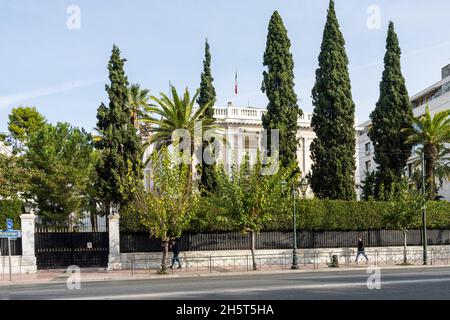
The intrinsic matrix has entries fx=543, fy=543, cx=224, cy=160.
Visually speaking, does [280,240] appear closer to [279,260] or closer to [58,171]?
[279,260]

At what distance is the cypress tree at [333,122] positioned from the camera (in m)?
36.4

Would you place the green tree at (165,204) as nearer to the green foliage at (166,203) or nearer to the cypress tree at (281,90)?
the green foliage at (166,203)

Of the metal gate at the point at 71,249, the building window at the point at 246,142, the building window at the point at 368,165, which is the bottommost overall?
the metal gate at the point at 71,249

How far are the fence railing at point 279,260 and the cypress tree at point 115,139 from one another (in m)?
4.28

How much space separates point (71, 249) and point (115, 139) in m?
6.98

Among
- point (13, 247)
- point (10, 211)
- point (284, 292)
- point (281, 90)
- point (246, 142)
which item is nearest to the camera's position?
point (284, 292)

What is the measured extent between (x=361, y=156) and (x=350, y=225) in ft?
130

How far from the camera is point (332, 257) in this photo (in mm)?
31047

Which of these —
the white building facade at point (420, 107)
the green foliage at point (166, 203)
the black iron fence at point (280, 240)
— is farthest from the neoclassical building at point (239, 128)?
the green foliage at point (166, 203)

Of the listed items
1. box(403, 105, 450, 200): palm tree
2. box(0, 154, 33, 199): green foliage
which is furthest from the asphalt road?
box(403, 105, 450, 200): palm tree

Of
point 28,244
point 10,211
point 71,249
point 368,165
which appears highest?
point 368,165

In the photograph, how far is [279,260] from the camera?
33.4m

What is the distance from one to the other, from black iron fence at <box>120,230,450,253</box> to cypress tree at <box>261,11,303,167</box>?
202 inches

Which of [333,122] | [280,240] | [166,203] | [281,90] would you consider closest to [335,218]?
[280,240]
